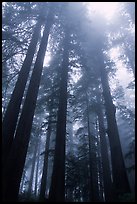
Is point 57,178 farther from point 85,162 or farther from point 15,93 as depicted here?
point 85,162

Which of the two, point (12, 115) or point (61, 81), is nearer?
point (12, 115)

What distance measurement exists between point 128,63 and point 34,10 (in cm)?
1074

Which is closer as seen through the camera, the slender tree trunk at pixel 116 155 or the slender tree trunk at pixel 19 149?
the slender tree trunk at pixel 19 149

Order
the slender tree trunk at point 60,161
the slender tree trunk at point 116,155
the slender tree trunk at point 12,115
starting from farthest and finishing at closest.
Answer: the slender tree trunk at point 116,155 < the slender tree trunk at point 60,161 < the slender tree trunk at point 12,115

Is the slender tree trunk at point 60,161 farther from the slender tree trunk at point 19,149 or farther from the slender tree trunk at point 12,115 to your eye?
the slender tree trunk at point 12,115

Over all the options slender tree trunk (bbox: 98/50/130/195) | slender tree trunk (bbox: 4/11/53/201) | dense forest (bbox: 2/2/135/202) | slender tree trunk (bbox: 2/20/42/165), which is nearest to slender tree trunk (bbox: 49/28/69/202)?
dense forest (bbox: 2/2/135/202)

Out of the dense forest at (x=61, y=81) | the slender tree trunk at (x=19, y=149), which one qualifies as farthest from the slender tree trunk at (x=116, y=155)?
the slender tree trunk at (x=19, y=149)

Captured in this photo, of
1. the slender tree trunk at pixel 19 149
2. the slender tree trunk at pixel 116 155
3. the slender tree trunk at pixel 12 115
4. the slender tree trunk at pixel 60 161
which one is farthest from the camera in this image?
the slender tree trunk at pixel 116 155

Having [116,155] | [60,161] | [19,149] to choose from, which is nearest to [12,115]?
[19,149]

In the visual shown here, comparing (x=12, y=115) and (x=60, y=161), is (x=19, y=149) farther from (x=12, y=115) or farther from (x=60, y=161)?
(x=60, y=161)

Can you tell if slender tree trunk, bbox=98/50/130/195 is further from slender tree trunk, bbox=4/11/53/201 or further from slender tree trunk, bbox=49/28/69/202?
slender tree trunk, bbox=4/11/53/201

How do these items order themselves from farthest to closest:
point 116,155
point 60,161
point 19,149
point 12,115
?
point 116,155 < point 60,161 < point 12,115 < point 19,149

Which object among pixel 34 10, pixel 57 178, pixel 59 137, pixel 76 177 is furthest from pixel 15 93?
pixel 76 177

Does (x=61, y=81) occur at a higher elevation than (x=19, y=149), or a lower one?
higher
